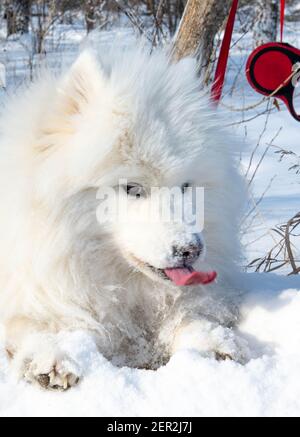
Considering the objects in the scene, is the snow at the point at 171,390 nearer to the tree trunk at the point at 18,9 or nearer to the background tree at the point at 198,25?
the background tree at the point at 198,25

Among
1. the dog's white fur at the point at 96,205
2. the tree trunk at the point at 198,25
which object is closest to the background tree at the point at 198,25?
the tree trunk at the point at 198,25

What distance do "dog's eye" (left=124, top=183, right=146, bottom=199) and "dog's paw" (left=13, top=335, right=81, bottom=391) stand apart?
531 millimetres

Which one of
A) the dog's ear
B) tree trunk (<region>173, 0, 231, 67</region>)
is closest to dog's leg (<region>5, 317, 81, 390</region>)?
the dog's ear

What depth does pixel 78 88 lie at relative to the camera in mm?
2213

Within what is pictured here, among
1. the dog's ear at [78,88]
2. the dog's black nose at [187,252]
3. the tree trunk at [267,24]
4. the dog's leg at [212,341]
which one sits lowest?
the tree trunk at [267,24]

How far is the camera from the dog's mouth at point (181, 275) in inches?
81.7

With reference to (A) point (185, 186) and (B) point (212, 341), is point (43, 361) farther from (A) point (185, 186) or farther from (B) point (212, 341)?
(A) point (185, 186)

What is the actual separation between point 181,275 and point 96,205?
36 centimetres

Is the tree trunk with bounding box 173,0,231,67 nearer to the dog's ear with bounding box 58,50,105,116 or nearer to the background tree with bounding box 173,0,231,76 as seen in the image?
the background tree with bounding box 173,0,231,76

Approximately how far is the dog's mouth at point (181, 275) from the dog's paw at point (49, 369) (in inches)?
15.9

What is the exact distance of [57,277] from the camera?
2.19m

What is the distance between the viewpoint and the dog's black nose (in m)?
1.99

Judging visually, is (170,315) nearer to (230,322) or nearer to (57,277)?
(230,322)

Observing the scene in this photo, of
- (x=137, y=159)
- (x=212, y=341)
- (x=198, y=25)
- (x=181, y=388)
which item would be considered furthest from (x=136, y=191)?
(x=198, y=25)
